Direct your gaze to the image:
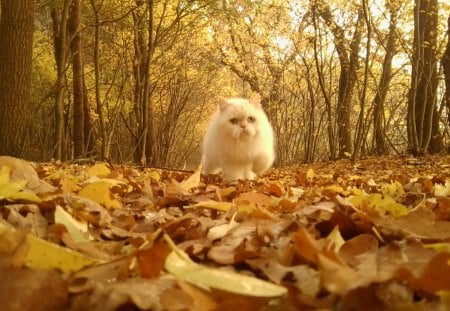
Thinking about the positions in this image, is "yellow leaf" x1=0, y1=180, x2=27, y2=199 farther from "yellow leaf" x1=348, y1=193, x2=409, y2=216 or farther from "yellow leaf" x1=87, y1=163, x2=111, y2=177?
"yellow leaf" x1=87, y1=163, x2=111, y2=177

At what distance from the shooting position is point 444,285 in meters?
0.77

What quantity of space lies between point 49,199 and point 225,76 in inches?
1206

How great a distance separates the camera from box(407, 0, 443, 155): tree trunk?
10.5 meters

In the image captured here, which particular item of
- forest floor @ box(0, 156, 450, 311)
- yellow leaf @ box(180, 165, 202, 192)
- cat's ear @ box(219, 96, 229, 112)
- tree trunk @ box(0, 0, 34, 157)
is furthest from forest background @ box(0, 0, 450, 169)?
forest floor @ box(0, 156, 450, 311)

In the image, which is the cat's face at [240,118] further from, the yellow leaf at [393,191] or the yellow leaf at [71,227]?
the yellow leaf at [71,227]

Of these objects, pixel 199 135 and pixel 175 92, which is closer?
pixel 175 92

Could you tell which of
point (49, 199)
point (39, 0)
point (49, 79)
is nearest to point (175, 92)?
point (49, 79)

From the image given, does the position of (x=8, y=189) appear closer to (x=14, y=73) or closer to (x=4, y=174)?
(x=4, y=174)

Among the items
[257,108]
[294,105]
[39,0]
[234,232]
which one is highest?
[39,0]

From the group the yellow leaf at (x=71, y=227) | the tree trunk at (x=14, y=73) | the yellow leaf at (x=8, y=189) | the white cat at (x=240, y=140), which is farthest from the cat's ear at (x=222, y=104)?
the yellow leaf at (x=71, y=227)

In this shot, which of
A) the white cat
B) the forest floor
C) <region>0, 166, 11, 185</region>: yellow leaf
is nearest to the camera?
the forest floor

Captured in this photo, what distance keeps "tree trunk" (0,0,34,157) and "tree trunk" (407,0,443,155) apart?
291 inches

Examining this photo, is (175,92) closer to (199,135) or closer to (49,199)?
(199,135)

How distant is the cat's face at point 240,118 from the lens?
17.9 ft
